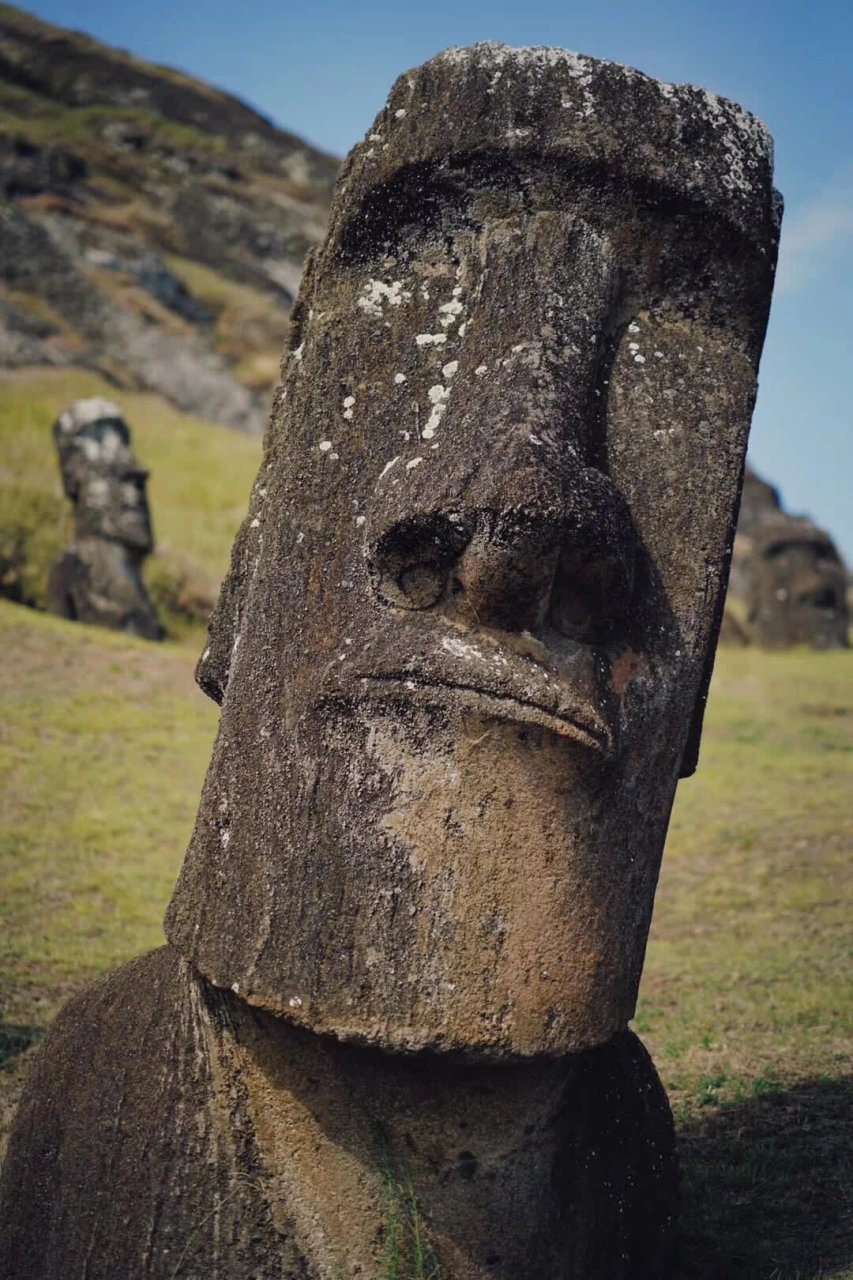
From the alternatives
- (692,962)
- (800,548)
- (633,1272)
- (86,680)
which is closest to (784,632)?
(800,548)

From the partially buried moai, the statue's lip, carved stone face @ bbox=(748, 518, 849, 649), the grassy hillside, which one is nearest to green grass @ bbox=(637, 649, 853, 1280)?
the partially buried moai

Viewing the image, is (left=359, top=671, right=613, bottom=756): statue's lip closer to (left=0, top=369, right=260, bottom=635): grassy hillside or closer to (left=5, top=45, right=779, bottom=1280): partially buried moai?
(left=5, top=45, right=779, bottom=1280): partially buried moai

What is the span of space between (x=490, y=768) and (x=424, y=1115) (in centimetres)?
76

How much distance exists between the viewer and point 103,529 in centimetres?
1498

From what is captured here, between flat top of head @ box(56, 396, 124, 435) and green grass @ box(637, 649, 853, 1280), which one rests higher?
flat top of head @ box(56, 396, 124, 435)

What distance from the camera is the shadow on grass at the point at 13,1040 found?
4828 mm

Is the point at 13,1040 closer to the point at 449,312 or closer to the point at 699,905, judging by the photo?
the point at 449,312

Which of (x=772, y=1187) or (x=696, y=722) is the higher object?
(x=696, y=722)

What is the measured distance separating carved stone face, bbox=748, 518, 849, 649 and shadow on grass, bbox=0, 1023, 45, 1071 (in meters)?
14.8

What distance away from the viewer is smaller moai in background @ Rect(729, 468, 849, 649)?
18656mm

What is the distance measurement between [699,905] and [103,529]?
9012 mm

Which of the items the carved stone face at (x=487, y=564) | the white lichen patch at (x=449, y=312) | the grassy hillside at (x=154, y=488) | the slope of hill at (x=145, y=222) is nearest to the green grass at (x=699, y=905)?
the carved stone face at (x=487, y=564)

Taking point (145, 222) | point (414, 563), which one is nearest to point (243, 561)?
point (414, 563)

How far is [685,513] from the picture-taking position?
3.14 m
